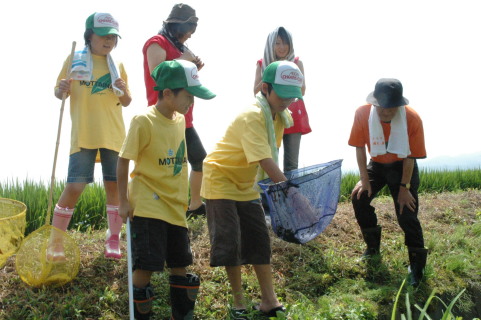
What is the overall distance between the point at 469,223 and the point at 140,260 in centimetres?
525

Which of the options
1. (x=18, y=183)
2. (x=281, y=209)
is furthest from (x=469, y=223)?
(x=18, y=183)

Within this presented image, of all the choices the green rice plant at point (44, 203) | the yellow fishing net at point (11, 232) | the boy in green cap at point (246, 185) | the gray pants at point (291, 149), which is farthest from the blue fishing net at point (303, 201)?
the green rice plant at point (44, 203)

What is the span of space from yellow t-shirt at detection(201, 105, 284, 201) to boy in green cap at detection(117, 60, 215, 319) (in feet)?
0.90

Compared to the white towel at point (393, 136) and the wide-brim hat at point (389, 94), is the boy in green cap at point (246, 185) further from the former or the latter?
the white towel at point (393, 136)

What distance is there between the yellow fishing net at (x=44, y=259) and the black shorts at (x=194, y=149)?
1386mm

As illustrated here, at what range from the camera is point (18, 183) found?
20.8 feet

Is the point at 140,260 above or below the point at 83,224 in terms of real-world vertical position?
above

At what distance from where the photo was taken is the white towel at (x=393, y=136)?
445cm

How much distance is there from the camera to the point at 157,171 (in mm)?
3307

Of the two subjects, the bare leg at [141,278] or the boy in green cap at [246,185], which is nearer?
the bare leg at [141,278]

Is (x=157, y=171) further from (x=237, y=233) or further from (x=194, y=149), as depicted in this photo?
(x=194, y=149)

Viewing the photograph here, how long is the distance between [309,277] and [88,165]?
1.97m

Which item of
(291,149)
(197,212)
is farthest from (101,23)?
(197,212)

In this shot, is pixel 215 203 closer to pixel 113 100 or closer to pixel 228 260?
pixel 228 260
